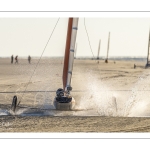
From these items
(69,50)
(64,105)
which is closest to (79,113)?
(64,105)

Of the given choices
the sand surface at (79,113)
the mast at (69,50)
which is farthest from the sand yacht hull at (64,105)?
the mast at (69,50)

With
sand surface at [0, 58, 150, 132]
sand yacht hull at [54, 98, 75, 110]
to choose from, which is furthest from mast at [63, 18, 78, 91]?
sand yacht hull at [54, 98, 75, 110]

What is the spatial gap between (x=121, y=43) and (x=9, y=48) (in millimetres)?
1393

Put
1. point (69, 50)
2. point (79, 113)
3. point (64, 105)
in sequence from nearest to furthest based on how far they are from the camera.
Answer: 1. point (69, 50)
2. point (64, 105)
3. point (79, 113)

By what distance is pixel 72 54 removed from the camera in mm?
5934

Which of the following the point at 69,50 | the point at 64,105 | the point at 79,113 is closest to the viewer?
the point at 69,50

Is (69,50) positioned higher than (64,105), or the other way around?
(69,50)

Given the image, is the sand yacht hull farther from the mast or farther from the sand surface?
the mast

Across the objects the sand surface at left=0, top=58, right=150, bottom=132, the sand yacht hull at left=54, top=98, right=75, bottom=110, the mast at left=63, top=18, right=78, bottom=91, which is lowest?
the sand surface at left=0, top=58, right=150, bottom=132

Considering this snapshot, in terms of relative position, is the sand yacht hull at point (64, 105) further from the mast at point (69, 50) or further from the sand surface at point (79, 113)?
the mast at point (69, 50)

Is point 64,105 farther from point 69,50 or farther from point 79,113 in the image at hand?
point 69,50
